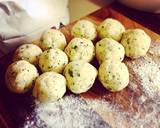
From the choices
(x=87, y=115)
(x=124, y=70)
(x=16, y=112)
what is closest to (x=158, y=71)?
(x=124, y=70)

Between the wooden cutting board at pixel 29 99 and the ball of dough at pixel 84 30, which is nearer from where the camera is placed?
the wooden cutting board at pixel 29 99

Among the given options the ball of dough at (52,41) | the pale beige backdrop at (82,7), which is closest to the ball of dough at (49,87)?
the ball of dough at (52,41)

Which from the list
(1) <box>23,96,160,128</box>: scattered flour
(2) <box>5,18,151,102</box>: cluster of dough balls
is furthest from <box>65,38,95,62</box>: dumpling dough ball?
(1) <box>23,96,160,128</box>: scattered flour

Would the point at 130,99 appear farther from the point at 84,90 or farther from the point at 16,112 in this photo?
the point at 16,112

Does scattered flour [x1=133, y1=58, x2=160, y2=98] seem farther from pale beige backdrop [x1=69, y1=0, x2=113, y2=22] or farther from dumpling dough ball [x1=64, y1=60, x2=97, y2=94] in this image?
pale beige backdrop [x1=69, y1=0, x2=113, y2=22]

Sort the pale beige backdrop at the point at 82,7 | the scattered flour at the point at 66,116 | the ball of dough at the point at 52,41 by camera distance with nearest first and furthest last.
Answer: the scattered flour at the point at 66,116 → the ball of dough at the point at 52,41 → the pale beige backdrop at the point at 82,7

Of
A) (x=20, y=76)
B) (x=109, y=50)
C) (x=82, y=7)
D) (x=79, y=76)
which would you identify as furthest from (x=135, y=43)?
(x=82, y=7)

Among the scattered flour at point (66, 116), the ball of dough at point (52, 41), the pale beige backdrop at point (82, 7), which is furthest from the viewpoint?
the pale beige backdrop at point (82, 7)

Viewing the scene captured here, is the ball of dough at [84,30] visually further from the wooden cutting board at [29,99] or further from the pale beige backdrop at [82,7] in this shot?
the pale beige backdrop at [82,7]

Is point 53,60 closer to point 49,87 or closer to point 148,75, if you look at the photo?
point 49,87
